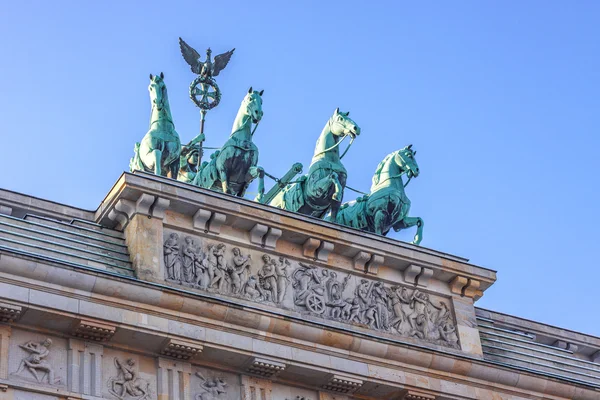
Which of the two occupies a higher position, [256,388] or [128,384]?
[256,388]

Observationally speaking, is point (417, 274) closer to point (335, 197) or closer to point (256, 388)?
point (335, 197)

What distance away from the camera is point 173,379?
998 inches

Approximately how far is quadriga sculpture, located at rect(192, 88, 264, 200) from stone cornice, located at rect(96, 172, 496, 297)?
80.1 inches

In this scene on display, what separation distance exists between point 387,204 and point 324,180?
4.45 feet

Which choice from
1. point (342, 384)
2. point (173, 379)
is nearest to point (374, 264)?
point (342, 384)

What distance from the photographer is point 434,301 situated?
29.5m

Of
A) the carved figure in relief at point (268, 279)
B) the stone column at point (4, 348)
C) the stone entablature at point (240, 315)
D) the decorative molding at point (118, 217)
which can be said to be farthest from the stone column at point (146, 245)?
the stone column at point (4, 348)

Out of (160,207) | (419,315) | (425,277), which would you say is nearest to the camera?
(160,207)

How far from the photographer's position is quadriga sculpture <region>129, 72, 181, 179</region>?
94.5ft

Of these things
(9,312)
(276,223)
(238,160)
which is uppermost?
(238,160)

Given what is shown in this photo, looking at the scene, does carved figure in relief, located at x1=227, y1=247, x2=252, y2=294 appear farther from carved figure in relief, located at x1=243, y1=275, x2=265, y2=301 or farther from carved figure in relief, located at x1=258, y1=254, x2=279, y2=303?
carved figure in relief, located at x1=258, y1=254, x2=279, y2=303

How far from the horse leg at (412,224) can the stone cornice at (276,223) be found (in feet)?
6.01

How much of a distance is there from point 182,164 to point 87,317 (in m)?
8.64

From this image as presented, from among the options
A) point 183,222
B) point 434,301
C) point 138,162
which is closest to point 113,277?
point 183,222
